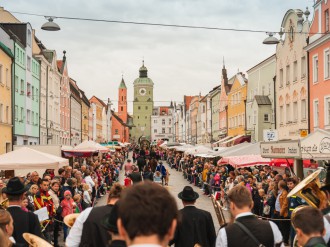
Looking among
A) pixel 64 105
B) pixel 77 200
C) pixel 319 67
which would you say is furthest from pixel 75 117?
pixel 77 200

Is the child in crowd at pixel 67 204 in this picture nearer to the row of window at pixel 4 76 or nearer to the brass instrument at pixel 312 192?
the brass instrument at pixel 312 192

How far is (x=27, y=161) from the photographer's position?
17.9 meters

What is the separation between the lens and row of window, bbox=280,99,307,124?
3697 cm

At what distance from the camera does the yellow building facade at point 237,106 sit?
5881 cm

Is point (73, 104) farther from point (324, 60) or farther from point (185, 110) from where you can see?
point (185, 110)

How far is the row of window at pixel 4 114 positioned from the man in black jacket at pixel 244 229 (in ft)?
111

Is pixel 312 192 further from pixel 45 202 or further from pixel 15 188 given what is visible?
pixel 45 202

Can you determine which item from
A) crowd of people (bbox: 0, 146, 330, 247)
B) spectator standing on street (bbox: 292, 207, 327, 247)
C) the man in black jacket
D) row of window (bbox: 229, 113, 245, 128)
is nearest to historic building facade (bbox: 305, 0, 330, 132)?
crowd of people (bbox: 0, 146, 330, 247)

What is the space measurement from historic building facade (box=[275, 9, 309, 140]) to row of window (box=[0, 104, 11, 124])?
746 inches

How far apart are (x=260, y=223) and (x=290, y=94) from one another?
116 ft

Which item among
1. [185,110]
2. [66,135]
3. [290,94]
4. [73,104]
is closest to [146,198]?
[290,94]

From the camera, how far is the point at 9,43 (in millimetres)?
40062

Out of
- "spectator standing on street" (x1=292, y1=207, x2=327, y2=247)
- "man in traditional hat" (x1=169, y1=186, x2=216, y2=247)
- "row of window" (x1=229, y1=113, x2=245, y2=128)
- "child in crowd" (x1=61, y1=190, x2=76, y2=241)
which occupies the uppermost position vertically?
"row of window" (x1=229, y1=113, x2=245, y2=128)

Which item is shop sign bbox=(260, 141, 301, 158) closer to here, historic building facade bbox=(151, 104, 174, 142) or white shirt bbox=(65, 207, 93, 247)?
white shirt bbox=(65, 207, 93, 247)
